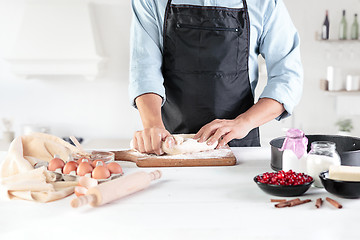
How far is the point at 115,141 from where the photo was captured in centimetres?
414

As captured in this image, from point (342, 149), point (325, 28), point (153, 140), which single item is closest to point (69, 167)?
point (153, 140)

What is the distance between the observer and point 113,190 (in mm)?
1158

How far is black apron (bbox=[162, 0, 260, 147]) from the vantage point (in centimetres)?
201

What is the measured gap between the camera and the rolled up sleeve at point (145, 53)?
6.20 feet

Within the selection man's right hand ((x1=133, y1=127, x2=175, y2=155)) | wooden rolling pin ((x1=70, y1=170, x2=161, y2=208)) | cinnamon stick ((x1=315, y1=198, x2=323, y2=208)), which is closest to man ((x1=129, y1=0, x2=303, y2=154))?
man's right hand ((x1=133, y1=127, x2=175, y2=155))

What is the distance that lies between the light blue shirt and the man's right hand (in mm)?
318

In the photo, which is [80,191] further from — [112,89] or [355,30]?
[355,30]

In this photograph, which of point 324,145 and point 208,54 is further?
point 208,54

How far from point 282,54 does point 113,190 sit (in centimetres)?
107

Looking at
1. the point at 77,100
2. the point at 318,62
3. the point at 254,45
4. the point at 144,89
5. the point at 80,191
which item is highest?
the point at 254,45

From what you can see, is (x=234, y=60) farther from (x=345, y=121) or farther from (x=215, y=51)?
(x=345, y=121)

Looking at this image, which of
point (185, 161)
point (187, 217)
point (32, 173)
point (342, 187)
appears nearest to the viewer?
point (187, 217)

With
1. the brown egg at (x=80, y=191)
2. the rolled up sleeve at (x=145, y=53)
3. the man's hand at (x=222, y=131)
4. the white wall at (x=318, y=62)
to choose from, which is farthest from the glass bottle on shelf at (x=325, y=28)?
the brown egg at (x=80, y=191)

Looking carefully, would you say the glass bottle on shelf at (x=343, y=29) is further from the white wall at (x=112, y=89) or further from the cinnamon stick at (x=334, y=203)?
the cinnamon stick at (x=334, y=203)
